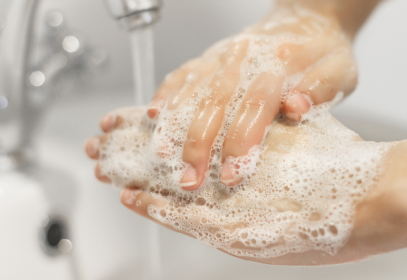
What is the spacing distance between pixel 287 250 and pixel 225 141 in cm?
15

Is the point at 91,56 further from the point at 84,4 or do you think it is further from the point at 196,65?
the point at 196,65

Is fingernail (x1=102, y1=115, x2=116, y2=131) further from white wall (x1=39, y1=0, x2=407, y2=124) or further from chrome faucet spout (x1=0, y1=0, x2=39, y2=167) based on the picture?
white wall (x1=39, y1=0, x2=407, y2=124)

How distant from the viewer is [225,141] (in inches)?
16.0

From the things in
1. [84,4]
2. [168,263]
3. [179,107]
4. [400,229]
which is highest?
[84,4]

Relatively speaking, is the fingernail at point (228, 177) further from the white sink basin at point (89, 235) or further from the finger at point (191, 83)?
the white sink basin at point (89, 235)

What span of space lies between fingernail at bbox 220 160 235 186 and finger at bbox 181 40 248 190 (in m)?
0.03

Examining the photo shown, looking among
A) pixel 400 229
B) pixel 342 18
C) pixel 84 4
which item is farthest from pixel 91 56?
pixel 400 229

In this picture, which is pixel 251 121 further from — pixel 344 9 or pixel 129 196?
pixel 344 9

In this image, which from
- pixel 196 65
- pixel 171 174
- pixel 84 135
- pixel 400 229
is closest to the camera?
pixel 400 229

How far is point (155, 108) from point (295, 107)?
0.63ft

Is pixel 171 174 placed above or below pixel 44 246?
above

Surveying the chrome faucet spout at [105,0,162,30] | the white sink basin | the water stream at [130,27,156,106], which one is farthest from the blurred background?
the chrome faucet spout at [105,0,162,30]

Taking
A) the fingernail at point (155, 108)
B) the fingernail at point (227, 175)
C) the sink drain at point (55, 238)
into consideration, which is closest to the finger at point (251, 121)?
the fingernail at point (227, 175)

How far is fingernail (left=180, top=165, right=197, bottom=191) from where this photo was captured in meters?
0.41
